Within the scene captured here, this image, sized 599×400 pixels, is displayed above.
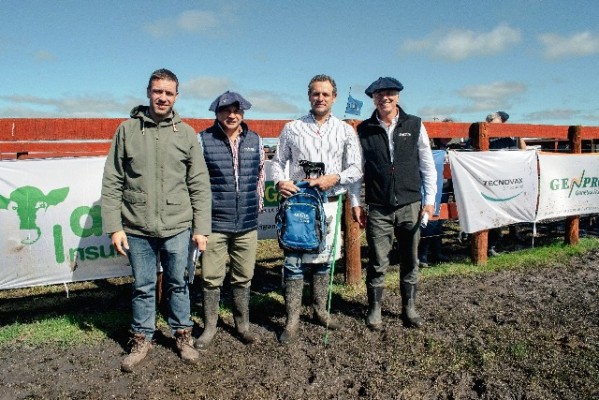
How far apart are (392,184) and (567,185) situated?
16.9ft

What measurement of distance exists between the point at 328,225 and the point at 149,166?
174cm

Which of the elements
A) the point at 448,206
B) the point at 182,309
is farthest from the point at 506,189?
the point at 182,309

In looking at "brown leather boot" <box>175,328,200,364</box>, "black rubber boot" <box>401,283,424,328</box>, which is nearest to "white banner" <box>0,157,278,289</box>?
"brown leather boot" <box>175,328,200,364</box>

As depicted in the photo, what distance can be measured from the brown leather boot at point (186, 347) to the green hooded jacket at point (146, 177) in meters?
0.91

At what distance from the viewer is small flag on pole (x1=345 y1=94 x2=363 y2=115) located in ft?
22.6

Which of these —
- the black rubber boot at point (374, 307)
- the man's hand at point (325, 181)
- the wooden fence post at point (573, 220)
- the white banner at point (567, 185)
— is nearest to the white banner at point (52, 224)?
the man's hand at point (325, 181)

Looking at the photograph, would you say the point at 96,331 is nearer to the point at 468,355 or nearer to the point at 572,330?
the point at 468,355

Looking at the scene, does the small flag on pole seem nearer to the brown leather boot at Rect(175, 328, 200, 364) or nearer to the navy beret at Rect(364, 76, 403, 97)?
the navy beret at Rect(364, 76, 403, 97)

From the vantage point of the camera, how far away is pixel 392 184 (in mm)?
4398

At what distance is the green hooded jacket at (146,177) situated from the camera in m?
3.67

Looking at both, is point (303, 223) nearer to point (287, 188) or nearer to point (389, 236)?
point (287, 188)

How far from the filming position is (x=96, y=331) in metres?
4.52

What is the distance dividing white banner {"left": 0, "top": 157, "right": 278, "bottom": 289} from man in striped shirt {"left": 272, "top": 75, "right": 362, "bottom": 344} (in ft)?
6.37

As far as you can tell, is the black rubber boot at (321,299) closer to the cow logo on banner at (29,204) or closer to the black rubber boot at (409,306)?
the black rubber boot at (409,306)
